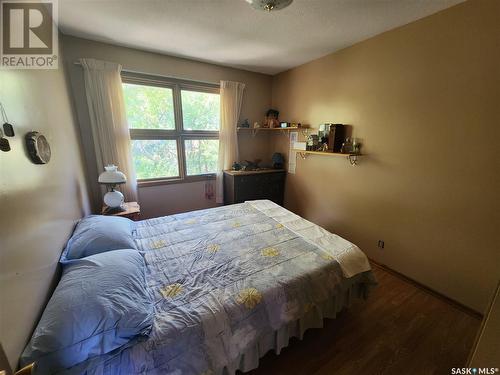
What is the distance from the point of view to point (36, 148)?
109 cm

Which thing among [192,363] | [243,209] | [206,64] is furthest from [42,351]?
[206,64]

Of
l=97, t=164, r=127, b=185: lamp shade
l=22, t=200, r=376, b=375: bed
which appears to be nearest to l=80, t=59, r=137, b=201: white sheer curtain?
l=97, t=164, r=127, b=185: lamp shade

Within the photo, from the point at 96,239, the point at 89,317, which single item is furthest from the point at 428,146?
the point at 96,239

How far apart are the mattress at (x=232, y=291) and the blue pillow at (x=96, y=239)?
0.63ft

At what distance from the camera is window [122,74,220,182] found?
2.74 metres

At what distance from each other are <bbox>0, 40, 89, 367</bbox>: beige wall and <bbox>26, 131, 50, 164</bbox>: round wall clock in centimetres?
4

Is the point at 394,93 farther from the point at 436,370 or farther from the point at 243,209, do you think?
the point at 436,370

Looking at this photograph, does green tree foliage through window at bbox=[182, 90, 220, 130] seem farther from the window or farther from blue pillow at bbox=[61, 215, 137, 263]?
blue pillow at bbox=[61, 215, 137, 263]

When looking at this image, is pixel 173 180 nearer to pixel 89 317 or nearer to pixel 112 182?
pixel 112 182

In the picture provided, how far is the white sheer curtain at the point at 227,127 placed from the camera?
3.15 metres

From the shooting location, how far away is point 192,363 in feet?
3.09

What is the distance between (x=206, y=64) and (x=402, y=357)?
12.4 ft

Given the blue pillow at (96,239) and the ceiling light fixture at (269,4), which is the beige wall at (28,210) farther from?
the ceiling light fixture at (269,4)

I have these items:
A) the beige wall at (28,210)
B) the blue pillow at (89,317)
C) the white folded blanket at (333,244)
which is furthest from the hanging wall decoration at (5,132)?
the white folded blanket at (333,244)
